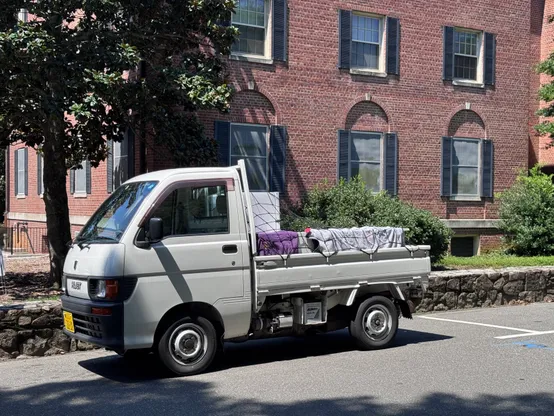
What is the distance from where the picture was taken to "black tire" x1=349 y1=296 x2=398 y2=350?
946cm

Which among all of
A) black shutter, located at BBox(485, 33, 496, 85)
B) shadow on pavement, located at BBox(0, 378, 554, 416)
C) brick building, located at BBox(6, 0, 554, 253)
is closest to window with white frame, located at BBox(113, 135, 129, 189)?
brick building, located at BBox(6, 0, 554, 253)

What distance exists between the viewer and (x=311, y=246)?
9.10m

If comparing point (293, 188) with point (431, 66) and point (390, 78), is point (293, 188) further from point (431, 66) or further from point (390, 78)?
point (431, 66)

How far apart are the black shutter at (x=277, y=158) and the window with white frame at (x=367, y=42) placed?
308 centimetres

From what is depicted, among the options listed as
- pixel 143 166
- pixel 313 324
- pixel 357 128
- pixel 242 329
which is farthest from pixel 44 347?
pixel 357 128

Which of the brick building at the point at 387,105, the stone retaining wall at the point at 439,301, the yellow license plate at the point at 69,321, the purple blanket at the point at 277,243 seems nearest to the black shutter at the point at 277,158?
the brick building at the point at 387,105

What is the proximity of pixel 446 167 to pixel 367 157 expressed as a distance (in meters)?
2.65

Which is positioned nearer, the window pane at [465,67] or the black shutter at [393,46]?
the black shutter at [393,46]

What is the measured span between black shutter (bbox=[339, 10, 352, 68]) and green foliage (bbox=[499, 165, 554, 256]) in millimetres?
6181

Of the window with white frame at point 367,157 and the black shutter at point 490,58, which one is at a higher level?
the black shutter at point 490,58

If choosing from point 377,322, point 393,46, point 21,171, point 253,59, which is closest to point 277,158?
point 253,59

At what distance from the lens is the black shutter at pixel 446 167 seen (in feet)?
70.0

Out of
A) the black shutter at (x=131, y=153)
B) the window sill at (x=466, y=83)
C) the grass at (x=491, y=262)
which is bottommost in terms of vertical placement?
the grass at (x=491, y=262)

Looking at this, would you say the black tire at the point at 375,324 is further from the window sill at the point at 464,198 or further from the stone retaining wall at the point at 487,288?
the window sill at the point at 464,198
